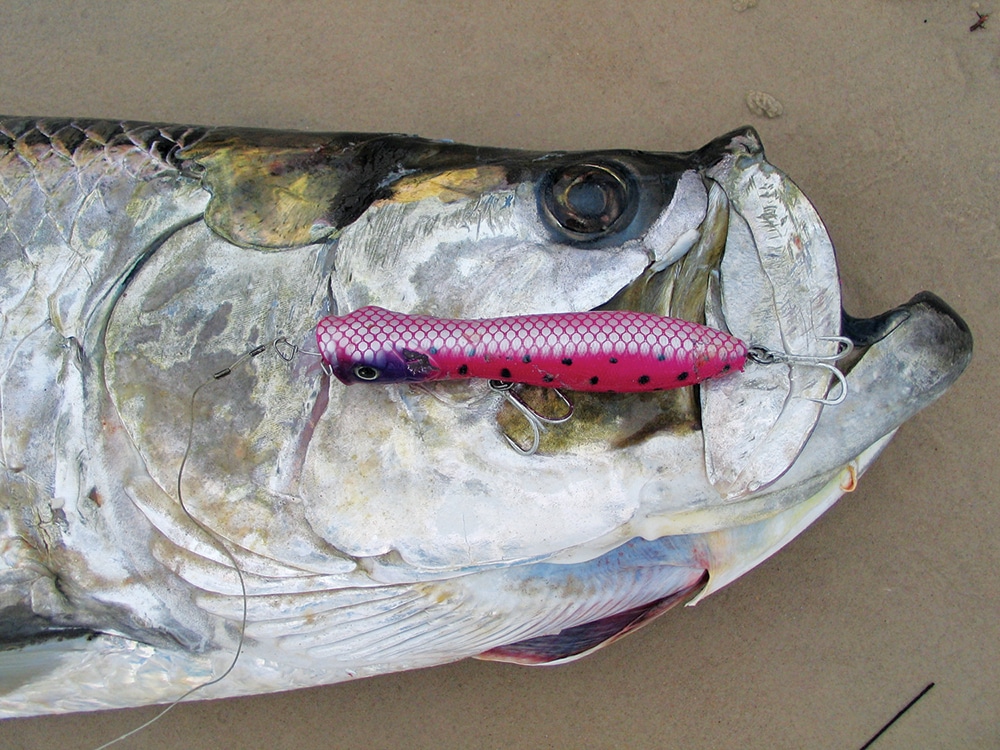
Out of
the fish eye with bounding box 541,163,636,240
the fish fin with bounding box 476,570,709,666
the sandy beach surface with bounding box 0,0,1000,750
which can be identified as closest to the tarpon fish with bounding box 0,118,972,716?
the fish eye with bounding box 541,163,636,240

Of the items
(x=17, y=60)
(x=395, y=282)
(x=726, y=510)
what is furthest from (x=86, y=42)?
(x=726, y=510)

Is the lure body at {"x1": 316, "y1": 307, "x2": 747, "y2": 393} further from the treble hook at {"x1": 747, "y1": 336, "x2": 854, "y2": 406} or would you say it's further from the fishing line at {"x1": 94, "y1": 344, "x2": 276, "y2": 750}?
the fishing line at {"x1": 94, "y1": 344, "x2": 276, "y2": 750}

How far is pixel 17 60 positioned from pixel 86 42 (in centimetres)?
25

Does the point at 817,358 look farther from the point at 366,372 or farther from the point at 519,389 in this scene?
the point at 366,372

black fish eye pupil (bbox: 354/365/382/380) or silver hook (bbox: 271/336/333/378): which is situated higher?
silver hook (bbox: 271/336/333/378)

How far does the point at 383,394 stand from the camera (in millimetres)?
1551

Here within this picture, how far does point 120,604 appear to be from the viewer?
5.83 ft

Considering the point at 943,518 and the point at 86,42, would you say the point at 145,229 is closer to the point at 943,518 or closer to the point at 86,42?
the point at 86,42

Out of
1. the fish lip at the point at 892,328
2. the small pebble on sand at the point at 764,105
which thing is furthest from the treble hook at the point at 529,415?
the small pebble on sand at the point at 764,105

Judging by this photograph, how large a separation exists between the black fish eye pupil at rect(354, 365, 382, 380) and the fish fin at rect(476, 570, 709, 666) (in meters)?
0.94

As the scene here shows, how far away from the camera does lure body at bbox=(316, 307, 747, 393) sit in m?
1.38

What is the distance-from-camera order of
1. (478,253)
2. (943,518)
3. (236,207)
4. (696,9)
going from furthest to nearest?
(696,9) → (943,518) → (236,207) → (478,253)


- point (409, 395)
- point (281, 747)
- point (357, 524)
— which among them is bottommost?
point (281, 747)

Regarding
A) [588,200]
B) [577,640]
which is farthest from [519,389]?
[577,640]
